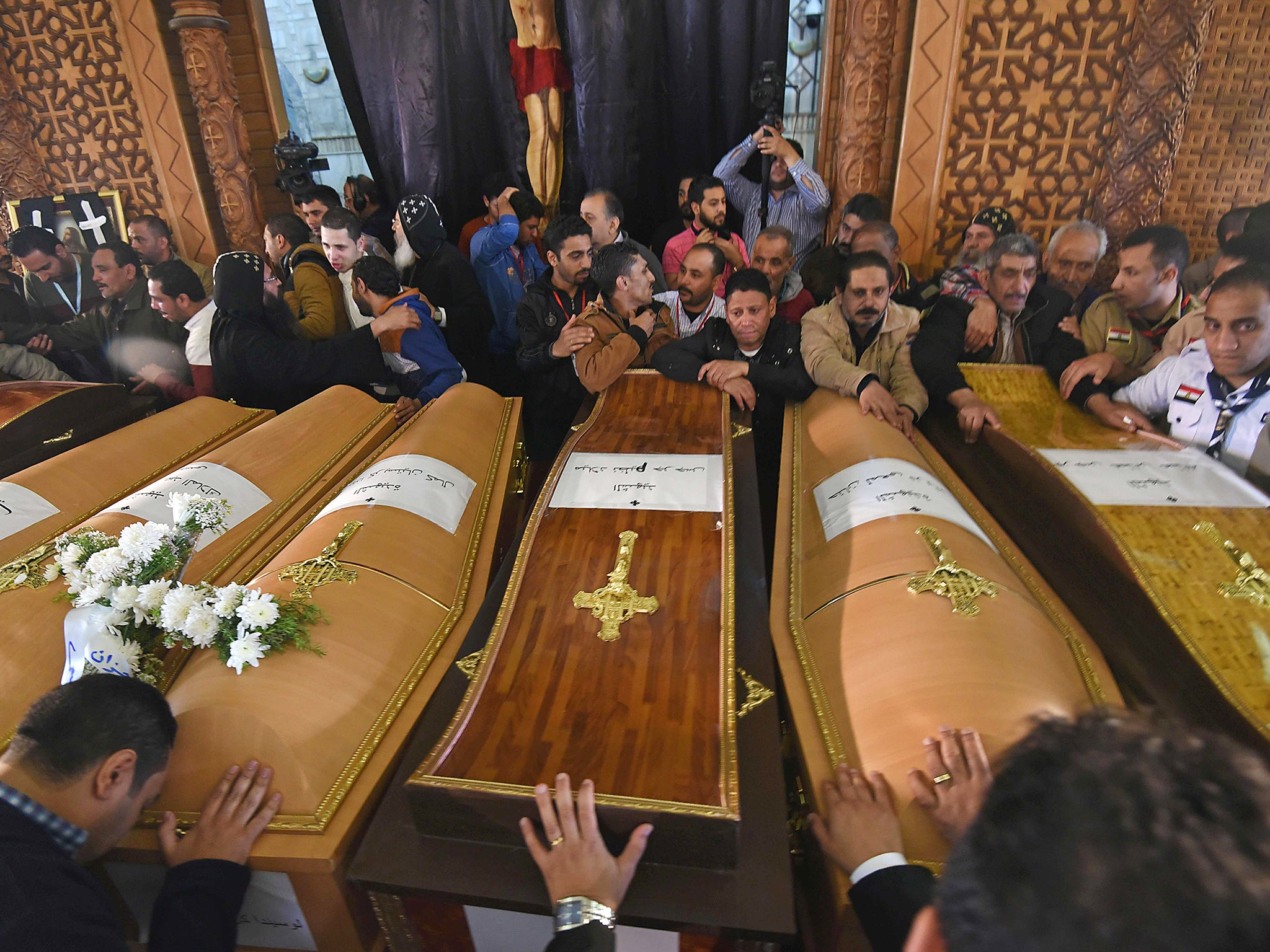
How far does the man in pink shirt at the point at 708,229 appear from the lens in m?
3.55

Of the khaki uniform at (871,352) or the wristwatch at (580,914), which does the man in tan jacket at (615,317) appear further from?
the wristwatch at (580,914)

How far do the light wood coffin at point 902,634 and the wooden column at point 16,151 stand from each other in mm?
5655

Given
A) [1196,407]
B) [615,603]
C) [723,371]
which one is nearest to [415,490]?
[615,603]

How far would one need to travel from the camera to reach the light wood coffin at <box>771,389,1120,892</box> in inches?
46.0

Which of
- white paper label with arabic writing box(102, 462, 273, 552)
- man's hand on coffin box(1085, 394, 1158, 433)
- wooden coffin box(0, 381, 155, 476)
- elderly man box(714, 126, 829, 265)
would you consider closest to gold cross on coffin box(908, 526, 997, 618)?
man's hand on coffin box(1085, 394, 1158, 433)

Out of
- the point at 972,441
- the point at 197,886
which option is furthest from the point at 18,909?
the point at 972,441

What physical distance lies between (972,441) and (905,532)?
84 cm

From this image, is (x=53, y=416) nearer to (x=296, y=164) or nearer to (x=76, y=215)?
(x=296, y=164)

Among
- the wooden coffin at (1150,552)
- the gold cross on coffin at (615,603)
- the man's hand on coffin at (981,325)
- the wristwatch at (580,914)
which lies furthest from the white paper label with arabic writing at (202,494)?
the man's hand on coffin at (981,325)

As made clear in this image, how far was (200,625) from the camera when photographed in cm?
131

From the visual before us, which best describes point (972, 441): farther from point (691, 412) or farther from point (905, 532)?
point (691, 412)

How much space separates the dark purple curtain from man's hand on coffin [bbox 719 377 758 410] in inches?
101

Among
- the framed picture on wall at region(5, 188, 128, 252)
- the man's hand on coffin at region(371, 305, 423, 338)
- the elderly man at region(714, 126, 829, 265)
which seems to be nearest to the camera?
the man's hand on coffin at region(371, 305, 423, 338)

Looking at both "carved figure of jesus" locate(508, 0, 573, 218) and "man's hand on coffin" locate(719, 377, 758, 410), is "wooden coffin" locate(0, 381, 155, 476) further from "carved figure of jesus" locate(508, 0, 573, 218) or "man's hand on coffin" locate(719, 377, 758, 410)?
"carved figure of jesus" locate(508, 0, 573, 218)
